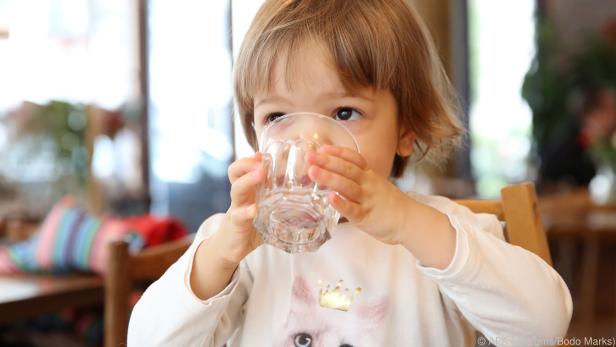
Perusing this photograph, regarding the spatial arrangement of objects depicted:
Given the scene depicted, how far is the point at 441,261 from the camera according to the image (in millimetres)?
848

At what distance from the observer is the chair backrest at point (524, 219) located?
0.99m

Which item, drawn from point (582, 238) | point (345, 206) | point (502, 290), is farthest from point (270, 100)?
point (582, 238)

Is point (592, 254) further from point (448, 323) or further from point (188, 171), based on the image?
point (448, 323)

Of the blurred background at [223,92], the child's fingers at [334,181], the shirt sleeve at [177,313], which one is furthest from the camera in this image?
the blurred background at [223,92]

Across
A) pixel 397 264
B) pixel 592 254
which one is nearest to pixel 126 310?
pixel 397 264

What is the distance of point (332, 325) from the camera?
3.22 feet

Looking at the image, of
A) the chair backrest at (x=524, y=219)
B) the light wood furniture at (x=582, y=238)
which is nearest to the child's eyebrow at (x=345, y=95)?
the chair backrest at (x=524, y=219)

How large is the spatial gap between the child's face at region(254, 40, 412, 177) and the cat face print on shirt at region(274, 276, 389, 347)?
180mm

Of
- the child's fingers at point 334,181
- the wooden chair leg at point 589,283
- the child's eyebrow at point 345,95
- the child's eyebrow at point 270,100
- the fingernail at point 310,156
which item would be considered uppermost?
the child's eyebrow at point 345,95

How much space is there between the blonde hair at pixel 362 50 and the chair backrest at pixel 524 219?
0.15 metres

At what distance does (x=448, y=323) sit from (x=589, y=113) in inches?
194

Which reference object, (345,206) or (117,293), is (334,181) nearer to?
(345,206)

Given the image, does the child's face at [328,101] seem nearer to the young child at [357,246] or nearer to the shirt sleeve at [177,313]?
the young child at [357,246]

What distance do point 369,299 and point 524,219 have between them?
0.75 ft
